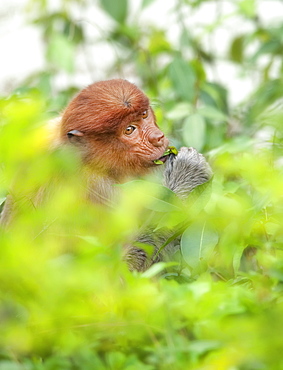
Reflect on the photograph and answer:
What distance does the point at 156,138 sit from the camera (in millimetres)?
4379

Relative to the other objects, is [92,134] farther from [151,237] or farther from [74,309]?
[74,309]

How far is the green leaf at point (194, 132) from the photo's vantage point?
4637 mm

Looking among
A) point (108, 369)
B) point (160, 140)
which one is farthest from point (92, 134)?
point (108, 369)

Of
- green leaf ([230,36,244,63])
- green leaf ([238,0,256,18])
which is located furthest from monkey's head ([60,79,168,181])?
green leaf ([230,36,244,63])

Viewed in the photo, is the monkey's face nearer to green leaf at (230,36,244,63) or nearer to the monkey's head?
the monkey's head

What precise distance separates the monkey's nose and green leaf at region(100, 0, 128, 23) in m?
1.83

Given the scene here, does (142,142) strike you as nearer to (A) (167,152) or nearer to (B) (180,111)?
(A) (167,152)

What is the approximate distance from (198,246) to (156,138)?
1.91 metres

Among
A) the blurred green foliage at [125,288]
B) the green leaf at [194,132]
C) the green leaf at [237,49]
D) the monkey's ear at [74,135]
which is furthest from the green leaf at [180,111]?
the green leaf at [237,49]

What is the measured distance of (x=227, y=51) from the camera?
7.18 meters

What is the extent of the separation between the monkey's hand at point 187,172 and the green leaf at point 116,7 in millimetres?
1913

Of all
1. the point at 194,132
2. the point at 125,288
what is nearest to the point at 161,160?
the point at 194,132

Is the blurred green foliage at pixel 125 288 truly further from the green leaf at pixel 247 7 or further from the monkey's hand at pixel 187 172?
the green leaf at pixel 247 7

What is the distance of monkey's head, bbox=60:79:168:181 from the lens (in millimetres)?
4273
